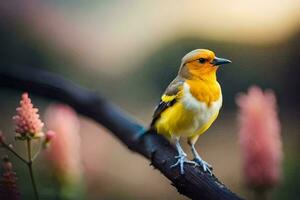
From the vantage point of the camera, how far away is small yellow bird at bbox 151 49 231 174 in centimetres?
46

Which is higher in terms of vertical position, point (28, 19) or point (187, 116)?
point (28, 19)

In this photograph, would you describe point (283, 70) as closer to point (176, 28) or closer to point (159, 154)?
point (176, 28)

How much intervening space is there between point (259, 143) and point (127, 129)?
0.14 metres

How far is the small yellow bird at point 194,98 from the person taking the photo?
0.46 metres

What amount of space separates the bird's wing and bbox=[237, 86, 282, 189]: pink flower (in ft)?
0.32

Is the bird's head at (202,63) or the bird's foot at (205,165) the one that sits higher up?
the bird's head at (202,63)

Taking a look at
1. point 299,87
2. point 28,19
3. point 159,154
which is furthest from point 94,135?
point 159,154

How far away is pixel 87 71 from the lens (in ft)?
3.00

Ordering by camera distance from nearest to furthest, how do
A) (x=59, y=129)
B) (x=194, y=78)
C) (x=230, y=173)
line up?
(x=194, y=78), (x=59, y=129), (x=230, y=173)

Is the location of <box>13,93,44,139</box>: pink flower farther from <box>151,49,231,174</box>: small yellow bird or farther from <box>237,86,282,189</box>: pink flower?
<box>237,86,282,189</box>: pink flower

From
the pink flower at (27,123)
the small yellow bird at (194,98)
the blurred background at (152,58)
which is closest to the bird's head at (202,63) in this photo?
the small yellow bird at (194,98)

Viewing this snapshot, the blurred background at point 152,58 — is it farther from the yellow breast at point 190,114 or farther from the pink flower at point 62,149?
the yellow breast at point 190,114

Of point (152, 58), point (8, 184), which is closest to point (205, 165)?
point (8, 184)

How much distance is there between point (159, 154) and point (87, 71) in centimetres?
41
